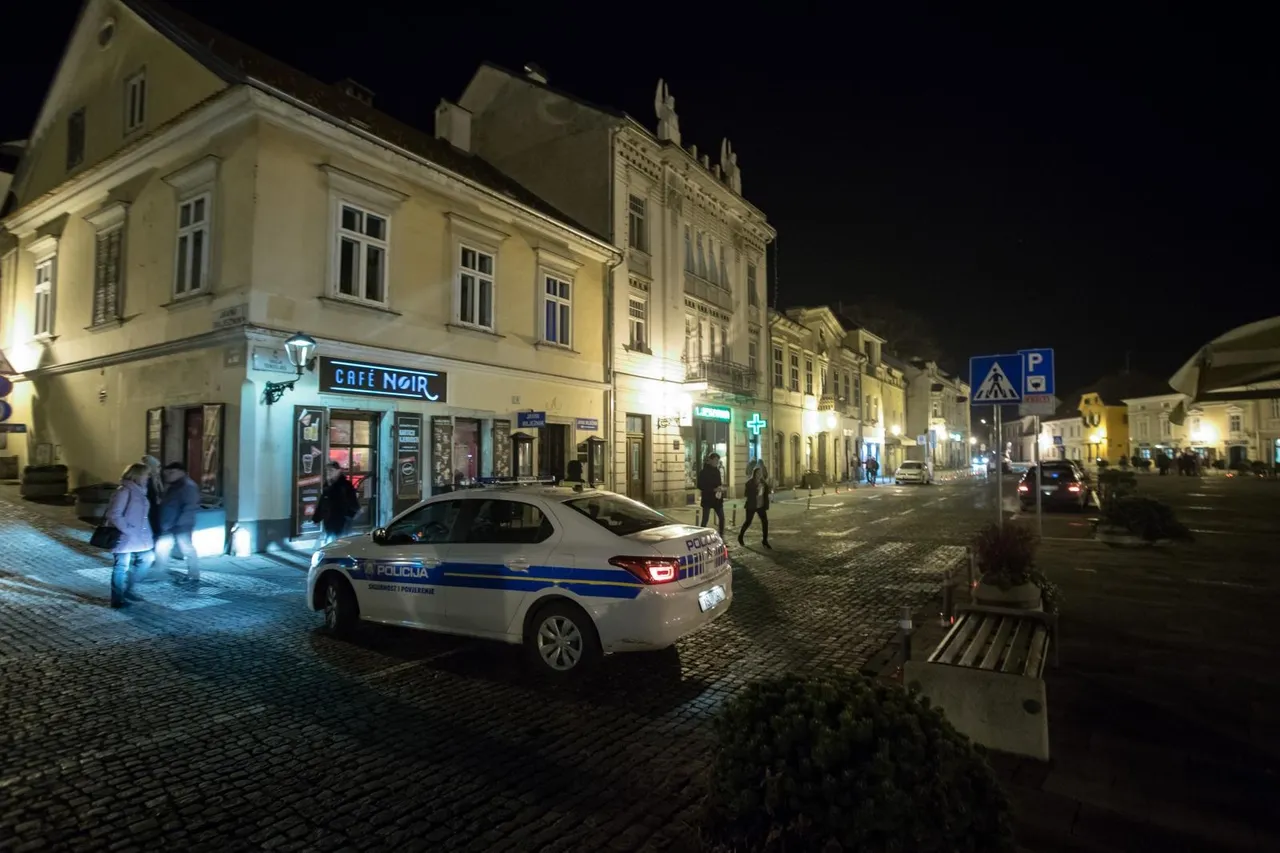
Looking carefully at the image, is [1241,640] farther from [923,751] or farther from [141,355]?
[141,355]

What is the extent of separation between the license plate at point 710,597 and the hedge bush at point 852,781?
10.9 ft

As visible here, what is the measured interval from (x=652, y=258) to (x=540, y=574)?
19.2 meters

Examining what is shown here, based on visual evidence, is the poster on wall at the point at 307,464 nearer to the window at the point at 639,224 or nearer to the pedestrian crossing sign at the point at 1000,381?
the pedestrian crossing sign at the point at 1000,381

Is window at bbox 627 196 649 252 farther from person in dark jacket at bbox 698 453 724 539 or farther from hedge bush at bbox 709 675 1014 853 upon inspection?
hedge bush at bbox 709 675 1014 853

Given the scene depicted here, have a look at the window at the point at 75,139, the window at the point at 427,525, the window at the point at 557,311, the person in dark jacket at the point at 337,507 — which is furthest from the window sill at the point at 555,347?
the window at the point at 75,139

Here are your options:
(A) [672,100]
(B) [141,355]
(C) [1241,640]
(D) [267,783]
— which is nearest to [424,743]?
(D) [267,783]

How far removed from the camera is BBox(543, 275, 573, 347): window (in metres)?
19.4

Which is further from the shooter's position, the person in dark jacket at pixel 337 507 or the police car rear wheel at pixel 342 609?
the person in dark jacket at pixel 337 507

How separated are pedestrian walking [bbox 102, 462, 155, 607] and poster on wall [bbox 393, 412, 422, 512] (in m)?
5.91

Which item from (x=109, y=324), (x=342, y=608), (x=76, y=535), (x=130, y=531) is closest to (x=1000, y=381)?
(x=342, y=608)

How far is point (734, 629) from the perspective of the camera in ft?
25.1

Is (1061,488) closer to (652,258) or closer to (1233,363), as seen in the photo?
(652,258)

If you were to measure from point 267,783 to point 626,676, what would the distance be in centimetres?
292

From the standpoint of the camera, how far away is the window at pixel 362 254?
14.4m
